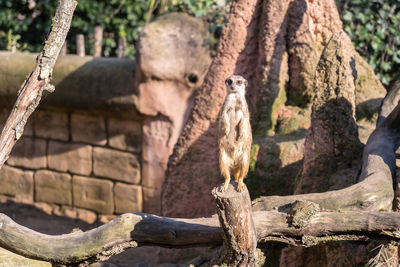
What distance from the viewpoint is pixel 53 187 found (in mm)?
7473

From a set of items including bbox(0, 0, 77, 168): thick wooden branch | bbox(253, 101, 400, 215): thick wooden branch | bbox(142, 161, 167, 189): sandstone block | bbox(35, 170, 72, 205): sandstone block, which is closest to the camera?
bbox(0, 0, 77, 168): thick wooden branch

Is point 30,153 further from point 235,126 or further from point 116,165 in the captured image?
point 235,126

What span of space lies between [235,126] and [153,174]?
382 cm

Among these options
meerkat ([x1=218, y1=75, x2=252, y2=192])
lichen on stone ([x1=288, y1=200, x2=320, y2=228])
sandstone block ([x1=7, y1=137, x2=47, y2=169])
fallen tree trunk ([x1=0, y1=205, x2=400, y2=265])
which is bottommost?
sandstone block ([x1=7, y1=137, x2=47, y2=169])

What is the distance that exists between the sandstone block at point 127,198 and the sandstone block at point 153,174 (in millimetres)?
171

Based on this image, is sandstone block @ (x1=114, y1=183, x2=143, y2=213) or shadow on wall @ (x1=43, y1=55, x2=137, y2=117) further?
sandstone block @ (x1=114, y1=183, x2=143, y2=213)

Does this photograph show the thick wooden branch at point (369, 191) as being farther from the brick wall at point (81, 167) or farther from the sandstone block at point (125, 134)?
the sandstone block at point (125, 134)

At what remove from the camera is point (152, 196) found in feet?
22.3

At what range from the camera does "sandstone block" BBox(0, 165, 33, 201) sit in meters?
7.66

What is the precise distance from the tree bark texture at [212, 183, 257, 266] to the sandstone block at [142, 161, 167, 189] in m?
3.59

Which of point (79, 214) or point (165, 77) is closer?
point (165, 77)

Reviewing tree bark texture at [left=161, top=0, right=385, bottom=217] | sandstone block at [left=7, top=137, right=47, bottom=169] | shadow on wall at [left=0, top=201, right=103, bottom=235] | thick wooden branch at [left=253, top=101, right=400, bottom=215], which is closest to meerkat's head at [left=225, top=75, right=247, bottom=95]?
thick wooden branch at [left=253, top=101, right=400, bottom=215]

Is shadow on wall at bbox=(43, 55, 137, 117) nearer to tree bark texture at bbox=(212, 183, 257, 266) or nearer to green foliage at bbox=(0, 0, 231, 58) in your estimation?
green foliage at bbox=(0, 0, 231, 58)


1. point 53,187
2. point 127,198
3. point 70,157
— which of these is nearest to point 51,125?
point 70,157
